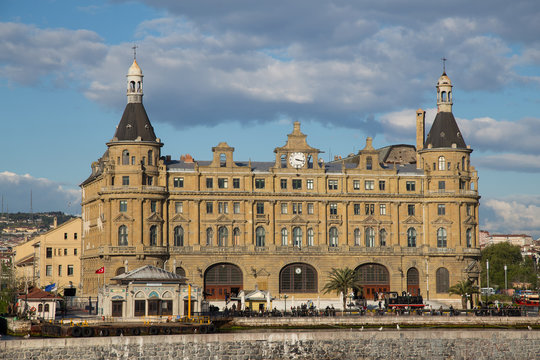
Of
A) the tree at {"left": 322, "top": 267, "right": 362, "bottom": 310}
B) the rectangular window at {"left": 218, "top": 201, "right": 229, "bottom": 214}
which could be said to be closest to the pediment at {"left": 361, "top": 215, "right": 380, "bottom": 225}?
the tree at {"left": 322, "top": 267, "right": 362, "bottom": 310}

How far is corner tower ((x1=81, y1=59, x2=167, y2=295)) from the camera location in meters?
140

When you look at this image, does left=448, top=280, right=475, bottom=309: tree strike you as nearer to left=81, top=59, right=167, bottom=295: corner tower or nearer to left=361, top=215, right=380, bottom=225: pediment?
left=361, top=215, right=380, bottom=225: pediment

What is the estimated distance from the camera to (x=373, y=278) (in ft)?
490

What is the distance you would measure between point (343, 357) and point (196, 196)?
53.7 m

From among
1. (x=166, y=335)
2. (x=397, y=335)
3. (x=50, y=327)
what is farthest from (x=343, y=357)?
(x=50, y=327)

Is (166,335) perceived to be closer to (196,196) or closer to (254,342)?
(254,342)

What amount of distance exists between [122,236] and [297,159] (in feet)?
87.8

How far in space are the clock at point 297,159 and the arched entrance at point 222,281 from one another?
16596 millimetres

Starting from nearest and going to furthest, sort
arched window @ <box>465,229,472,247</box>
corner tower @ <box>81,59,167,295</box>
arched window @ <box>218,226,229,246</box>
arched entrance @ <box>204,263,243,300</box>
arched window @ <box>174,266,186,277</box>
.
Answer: corner tower @ <box>81,59,167,295</box>
arched window @ <box>174,266,186,277</box>
arched entrance @ <box>204,263,243,300</box>
arched window @ <box>218,226,229,246</box>
arched window @ <box>465,229,472,247</box>

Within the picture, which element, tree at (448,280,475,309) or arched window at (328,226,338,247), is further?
arched window at (328,226,338,247)

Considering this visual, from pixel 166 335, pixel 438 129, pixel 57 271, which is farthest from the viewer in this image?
pixel 57 271

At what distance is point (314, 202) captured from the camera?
148375mm

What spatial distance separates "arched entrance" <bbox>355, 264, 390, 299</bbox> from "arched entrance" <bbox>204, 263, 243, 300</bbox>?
1739 cm

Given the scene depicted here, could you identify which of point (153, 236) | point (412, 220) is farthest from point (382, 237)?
point (153, 236)
